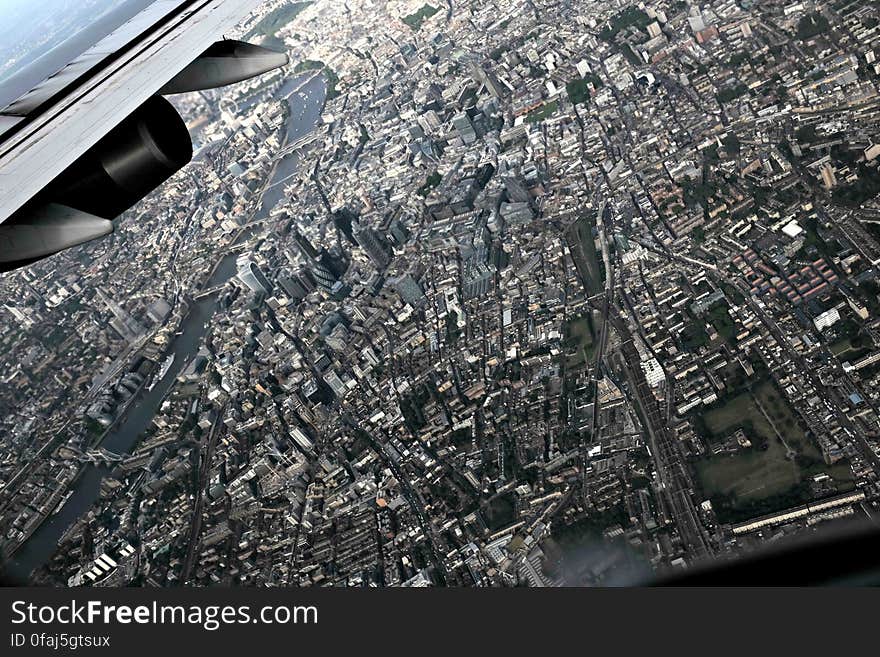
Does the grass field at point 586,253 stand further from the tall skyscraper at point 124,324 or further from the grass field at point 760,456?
the tall skyscraper at point 124,324

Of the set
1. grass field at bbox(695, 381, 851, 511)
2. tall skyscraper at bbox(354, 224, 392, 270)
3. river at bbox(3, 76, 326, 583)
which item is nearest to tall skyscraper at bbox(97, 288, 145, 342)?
river at bbox(3, 76, 326, 583)

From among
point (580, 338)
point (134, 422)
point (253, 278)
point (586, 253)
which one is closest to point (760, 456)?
point (580, 338)

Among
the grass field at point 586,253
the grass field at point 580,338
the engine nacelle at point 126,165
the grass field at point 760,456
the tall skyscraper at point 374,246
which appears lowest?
the grass field at point 760,456

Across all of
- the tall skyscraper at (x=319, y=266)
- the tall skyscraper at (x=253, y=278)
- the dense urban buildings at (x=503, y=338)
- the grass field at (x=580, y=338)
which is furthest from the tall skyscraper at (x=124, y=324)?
the grass field at (x=580, y=338)

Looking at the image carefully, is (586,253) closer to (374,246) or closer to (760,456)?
(374,246)

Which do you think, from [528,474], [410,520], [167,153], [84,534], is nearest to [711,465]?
[528,474]

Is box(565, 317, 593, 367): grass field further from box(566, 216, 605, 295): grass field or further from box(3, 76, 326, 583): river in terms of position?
box(3, 76, 326, 583): river

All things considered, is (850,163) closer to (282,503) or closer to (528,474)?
(528,474)
